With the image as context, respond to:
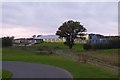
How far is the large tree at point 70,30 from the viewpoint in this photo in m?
104

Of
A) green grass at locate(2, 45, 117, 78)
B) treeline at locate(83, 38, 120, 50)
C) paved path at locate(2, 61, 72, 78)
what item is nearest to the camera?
green grass at locate(2, 45, 117, 78)

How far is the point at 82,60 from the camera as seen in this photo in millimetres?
37188

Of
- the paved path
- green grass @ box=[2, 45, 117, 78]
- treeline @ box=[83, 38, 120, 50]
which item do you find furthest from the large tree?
the paved path

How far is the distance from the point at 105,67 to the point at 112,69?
2.38 metres

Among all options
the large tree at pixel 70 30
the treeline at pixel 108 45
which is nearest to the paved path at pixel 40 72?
the treeline at pixel 108 45

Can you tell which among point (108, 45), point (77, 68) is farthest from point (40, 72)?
point (108, 45)

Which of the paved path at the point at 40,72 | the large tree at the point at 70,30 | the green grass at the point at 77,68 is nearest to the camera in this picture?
the green grass at the point at 77,68

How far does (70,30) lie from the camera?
105 meters

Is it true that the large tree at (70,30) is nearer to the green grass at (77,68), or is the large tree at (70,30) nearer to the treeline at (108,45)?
the treeline at (108,45)

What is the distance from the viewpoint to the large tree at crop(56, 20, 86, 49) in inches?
4077

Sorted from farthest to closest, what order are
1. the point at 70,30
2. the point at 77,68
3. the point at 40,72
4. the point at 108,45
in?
the point at 70,30, the point at 108,45, the point at 77,68, the point at 40,72

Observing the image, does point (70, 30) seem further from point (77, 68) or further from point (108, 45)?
point (77, 68)

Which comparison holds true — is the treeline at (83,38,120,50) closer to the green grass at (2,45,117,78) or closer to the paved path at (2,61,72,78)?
the green grass at (2,45,117,78)

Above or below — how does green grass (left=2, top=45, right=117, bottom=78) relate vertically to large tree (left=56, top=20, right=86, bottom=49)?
below
